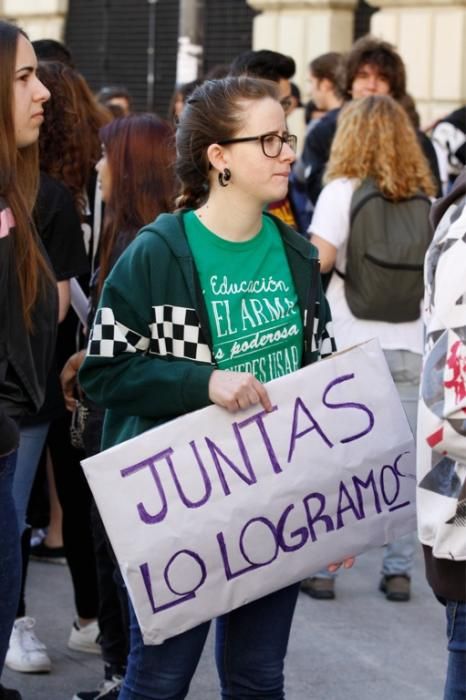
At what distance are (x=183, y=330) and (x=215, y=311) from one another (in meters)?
0.08

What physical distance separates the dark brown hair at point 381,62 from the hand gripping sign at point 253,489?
3645mm

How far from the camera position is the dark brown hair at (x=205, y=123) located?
3303 millimetres

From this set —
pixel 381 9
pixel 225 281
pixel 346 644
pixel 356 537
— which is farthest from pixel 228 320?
pixel 381 9

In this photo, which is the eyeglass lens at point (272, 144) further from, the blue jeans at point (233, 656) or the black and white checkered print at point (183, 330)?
the blue jeans at point (233, 656)

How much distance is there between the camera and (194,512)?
307cm

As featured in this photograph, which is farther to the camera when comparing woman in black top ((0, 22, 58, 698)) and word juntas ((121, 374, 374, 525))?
woman in black top ((0, 22, 58, 698))

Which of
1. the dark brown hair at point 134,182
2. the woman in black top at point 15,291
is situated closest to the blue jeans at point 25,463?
the dark brown hair at point 134,182

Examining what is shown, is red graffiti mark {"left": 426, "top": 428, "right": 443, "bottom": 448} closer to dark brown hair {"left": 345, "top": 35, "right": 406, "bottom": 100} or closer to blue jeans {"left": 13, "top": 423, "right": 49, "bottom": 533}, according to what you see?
blue jeans {"left": 13, "top": 423, "right": 49, "bottom": 533}

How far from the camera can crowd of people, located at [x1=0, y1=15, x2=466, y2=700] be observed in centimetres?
296

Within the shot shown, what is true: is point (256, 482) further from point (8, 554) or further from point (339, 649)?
point (339, 649)

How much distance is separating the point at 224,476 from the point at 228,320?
361 mm

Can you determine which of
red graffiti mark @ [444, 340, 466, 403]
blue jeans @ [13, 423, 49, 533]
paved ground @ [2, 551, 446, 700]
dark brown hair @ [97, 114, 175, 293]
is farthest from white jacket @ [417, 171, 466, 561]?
paved ground @ [2, 551, 446, 700]

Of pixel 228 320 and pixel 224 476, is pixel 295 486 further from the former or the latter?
pixel 228 320

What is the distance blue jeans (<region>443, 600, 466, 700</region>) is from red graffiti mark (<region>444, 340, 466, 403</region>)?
47 cm
